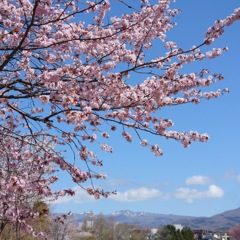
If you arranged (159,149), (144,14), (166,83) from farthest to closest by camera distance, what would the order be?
1. (144,14)
2. (159,149)
3. (166,83)

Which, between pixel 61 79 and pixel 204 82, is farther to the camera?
pixel 204 82

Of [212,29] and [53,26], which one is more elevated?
[53,26]

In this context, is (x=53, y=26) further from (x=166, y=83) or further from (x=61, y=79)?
(x=166, y=83)

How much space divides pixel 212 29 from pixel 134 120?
71.3 inches

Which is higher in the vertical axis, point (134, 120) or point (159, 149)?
point (134, 120)

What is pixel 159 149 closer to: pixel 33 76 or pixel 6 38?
pixel 33 76

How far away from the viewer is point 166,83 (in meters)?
5.79

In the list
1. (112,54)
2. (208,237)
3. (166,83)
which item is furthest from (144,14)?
(208,237)

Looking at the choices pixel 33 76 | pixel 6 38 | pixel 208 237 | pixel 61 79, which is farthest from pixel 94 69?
pixel 208 237

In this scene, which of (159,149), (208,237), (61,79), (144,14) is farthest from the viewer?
(208,237)

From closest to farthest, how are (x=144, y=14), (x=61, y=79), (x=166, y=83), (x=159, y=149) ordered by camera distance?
(x=61, y=79) < (x=166, y=83) < (x=159, y=149) < (x=144, y=14)

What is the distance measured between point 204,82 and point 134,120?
1260mm

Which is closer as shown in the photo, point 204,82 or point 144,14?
point 204,82

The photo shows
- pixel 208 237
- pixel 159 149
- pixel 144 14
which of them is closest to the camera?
pixel 159 149
